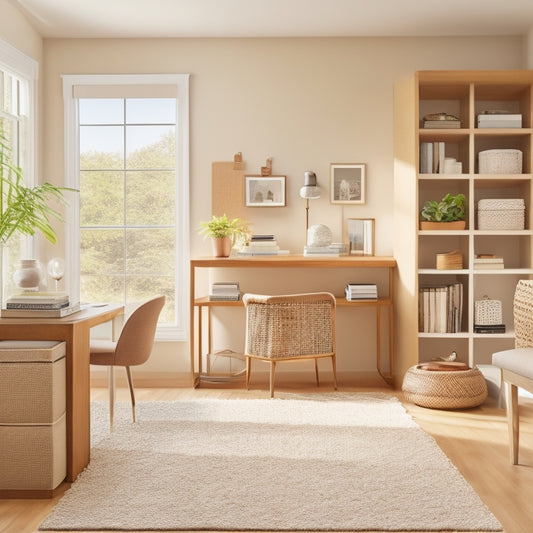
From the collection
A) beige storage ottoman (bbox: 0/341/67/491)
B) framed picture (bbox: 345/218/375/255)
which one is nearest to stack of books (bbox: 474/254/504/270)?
framed picture (bbox: 345/218/375/255)

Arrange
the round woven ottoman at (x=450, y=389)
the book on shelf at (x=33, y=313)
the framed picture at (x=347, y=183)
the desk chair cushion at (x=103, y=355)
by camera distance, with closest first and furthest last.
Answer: the book on shelf at (x=33, y=313) → the desk chair cushion at (x=103, y=355) → the round woven ottoman at (x=450, y=389) → the framed picture at (x=347, y=183)

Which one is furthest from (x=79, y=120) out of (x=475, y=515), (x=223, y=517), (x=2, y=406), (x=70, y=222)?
(x=475, y=515)

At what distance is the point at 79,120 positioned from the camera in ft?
18.1

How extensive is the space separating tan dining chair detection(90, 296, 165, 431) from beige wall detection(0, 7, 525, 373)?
5.28ft

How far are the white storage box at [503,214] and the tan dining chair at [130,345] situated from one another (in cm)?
260

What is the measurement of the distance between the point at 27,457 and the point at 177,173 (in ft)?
10.2

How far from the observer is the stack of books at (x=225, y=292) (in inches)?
204

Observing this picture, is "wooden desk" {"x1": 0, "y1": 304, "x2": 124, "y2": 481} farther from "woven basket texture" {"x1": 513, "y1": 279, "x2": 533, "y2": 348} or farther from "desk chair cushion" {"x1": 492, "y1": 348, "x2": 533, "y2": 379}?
"woven basket texture" {"x1": 513, "y1": 279, "x2": 533, "y2": 348}

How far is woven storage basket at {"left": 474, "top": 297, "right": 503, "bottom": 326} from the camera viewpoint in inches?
195

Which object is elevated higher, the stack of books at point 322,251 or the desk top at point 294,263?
the stack of books at point 322,251

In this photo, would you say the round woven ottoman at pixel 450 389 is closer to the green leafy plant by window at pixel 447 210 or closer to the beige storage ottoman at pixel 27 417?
the green leafy plant by window at pixel 447 210

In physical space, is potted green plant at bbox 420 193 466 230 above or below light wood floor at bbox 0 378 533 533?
above

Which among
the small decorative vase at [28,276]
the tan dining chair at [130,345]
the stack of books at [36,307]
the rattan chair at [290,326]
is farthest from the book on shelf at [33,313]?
the rattan chair at [290,326]

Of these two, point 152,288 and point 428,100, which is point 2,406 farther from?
point 428,100
